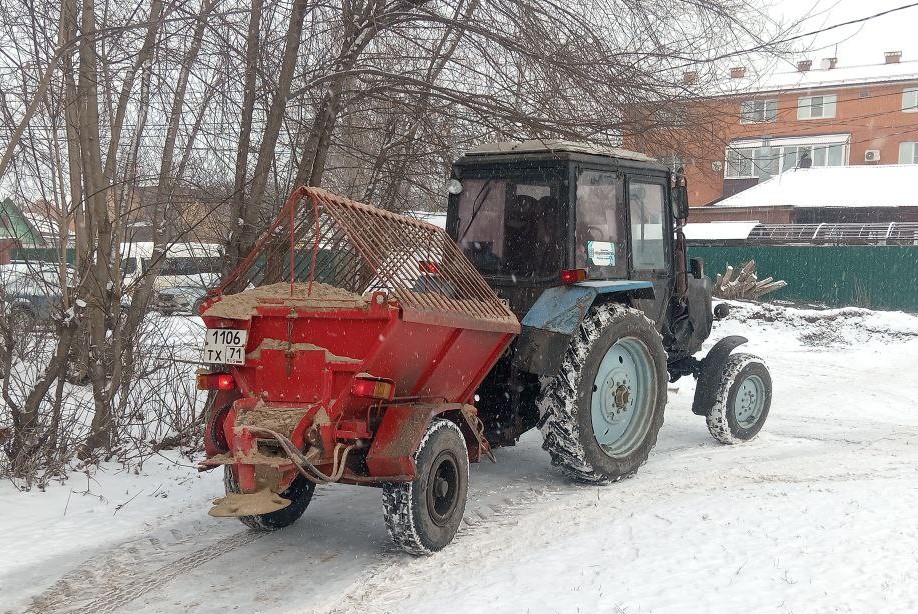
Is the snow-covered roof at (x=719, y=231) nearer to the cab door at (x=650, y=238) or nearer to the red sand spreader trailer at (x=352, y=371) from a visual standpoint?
the cab door at (x=650, y=238)

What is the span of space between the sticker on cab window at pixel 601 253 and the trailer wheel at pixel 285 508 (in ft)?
8.71

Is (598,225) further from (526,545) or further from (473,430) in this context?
(526,545)

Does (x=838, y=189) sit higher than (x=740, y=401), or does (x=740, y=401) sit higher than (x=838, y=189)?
(x=838, y=189)

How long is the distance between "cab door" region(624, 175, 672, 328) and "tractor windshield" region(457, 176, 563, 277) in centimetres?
81

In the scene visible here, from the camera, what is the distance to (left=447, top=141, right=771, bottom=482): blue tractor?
612cm

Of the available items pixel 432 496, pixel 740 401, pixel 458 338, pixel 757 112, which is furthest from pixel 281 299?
pixel 757 112

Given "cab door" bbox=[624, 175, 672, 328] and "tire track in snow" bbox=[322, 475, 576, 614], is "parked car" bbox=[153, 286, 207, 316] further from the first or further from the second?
"cab door" bbox=[624, 175, 672, 328]

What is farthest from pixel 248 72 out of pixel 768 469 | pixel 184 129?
pixel 768 469

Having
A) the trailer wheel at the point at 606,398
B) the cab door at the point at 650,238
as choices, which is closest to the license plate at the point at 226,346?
the trailer wheel at the point at 606,398

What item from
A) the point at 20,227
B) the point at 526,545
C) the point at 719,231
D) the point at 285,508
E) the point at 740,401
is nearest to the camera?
the point at 526,545

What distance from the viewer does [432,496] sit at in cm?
502

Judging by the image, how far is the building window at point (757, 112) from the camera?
8648 mm

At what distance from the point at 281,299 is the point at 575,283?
7.68 feet

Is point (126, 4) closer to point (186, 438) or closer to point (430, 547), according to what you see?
point (186, 438)
